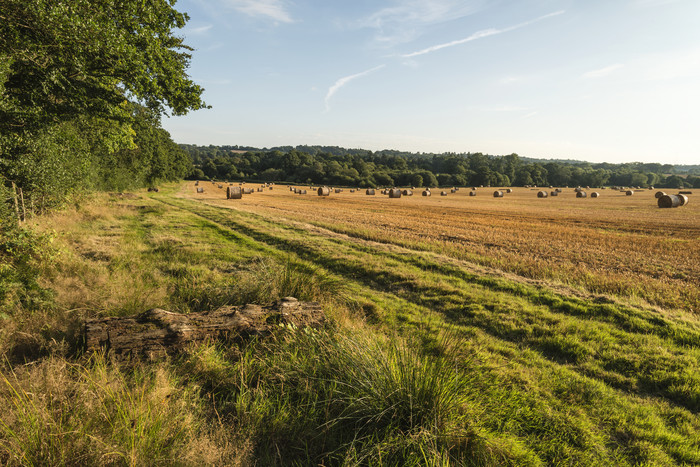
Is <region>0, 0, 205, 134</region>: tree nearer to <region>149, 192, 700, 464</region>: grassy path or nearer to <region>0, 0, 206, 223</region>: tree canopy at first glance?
<region>0, 0, 206, 223</region>: tree canopy

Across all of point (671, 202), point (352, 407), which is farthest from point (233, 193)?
point (671, 202)

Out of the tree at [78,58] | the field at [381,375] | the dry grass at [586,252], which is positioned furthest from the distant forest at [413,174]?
the field at [381,375]

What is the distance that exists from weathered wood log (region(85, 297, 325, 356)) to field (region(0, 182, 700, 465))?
28 centimetres

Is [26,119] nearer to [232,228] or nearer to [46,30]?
[46,30]

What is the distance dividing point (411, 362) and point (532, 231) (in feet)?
70.1

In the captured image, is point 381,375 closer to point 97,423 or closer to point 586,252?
point 97,423

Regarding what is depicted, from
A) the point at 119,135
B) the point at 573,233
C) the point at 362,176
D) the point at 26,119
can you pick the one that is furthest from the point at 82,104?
the point at 362,176

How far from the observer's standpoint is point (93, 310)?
5.96 metres

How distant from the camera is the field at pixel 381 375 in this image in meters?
3.26

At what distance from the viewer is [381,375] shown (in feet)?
12.8

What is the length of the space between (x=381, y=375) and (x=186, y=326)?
3.17 m

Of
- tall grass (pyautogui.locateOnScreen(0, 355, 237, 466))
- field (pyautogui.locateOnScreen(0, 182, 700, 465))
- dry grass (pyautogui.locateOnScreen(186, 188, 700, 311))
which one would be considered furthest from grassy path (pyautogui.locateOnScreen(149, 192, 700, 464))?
tall grass (pyautogui.locateOnScreen(0, 355, 237, 466))

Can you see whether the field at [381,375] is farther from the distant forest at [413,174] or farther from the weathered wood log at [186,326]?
the distant forest at [413,174]

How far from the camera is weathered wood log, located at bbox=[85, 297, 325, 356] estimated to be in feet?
15.0
